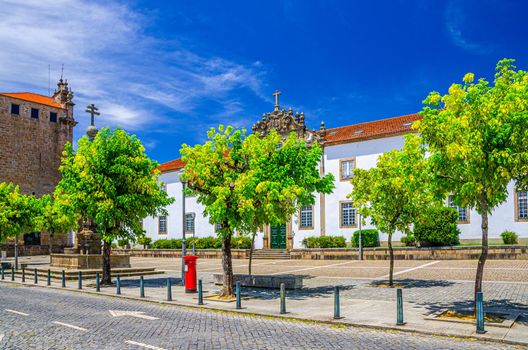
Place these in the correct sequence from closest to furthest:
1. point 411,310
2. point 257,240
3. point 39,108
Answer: point 411,310 < point 257,240 < point 39,108

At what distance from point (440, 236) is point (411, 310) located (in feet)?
66.9

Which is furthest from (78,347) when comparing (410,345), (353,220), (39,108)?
(39,108)

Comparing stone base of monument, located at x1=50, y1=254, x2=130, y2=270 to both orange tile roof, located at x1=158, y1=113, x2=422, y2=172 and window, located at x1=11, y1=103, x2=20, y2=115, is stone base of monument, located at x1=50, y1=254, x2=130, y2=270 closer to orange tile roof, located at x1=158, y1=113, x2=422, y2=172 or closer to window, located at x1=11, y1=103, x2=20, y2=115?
orange tile roof, located at x1=158, y1=113, x2=422, y2=172

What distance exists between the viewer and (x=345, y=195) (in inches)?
1547

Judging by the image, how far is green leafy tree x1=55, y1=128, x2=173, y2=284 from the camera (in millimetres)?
20609

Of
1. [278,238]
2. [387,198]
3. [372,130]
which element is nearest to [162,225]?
[278,238]

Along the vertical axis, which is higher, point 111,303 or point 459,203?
point 459,203

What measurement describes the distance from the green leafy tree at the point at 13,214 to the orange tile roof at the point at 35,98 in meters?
30.5

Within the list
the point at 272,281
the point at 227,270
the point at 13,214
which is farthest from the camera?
the point at 13,214

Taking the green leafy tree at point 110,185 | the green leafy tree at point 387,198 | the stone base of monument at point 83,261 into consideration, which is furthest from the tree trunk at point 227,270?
the stone base of monument at point 83,261

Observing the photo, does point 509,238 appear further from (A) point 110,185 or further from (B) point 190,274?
(A) point 110,185

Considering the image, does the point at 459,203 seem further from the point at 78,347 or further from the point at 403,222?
the point at 78,347

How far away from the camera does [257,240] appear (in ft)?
145

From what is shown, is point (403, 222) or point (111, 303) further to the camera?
point (403, 222)
